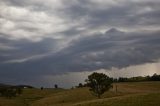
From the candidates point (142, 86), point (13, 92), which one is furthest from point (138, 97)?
point (13, 92)

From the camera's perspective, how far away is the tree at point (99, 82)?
110m

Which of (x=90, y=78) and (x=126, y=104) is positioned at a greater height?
(x=90, y=78)

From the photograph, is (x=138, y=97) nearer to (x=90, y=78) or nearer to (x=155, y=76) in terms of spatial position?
(x=90, y=78)

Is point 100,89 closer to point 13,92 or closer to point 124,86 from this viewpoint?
point 124,86

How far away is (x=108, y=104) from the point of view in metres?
75.1

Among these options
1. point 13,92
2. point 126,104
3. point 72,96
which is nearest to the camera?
point 126,104

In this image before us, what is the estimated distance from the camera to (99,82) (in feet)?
360

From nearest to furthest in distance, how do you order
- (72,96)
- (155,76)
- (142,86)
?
(72,96) < (142,86) < (155,76)

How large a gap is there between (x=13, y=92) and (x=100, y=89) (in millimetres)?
71760

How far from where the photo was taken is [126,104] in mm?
73625

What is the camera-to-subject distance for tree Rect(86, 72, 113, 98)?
110m

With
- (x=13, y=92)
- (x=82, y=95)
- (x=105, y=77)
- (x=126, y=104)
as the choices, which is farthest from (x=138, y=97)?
(x=13, y=92)

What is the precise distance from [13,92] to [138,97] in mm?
101837

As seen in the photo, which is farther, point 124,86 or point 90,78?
point 124,86
